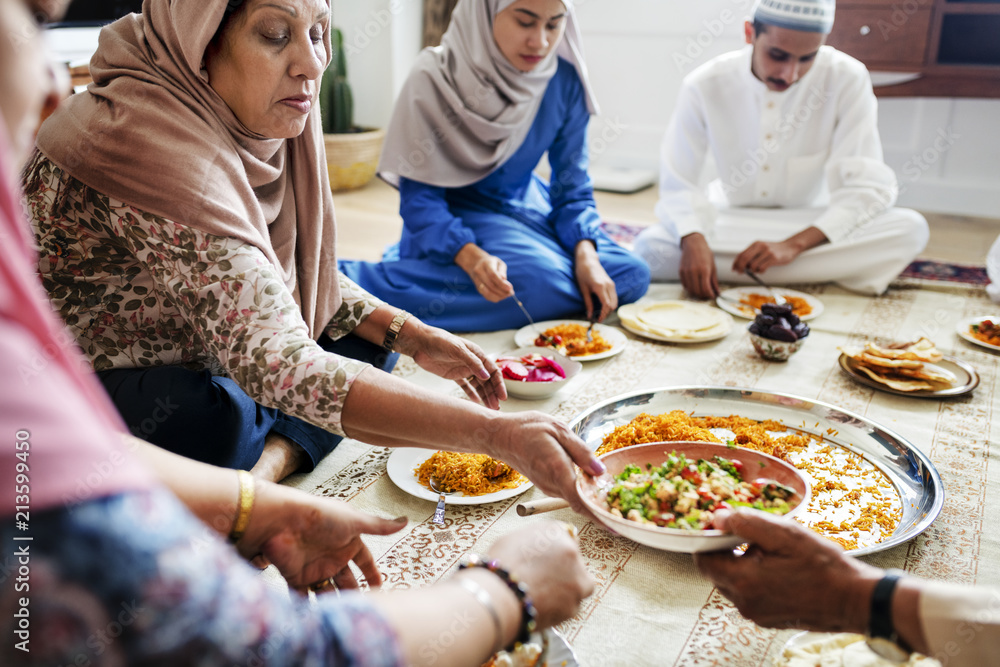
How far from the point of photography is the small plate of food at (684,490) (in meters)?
1.07

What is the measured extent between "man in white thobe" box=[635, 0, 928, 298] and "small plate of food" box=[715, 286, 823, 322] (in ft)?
0.24

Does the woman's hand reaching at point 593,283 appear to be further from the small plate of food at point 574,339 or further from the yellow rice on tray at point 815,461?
the yellow rice on tray at point 815,461

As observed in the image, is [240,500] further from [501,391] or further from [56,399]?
[501,391]

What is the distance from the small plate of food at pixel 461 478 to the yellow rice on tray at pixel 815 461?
0.20 meters

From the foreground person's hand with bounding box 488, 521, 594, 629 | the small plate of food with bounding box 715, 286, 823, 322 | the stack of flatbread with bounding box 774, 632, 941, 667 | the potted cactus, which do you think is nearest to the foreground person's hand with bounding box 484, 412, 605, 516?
the foreground person's hand with bounding box 488, 521, 594, 629

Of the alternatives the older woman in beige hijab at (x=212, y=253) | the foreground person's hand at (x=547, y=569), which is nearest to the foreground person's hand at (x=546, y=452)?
the older woman in beige hijab at (x=212, y=253)

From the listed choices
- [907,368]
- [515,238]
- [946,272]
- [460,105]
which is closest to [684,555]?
[907,368]

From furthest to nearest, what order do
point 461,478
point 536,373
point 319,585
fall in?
point 536,373 < point 461,478 < point 319,585

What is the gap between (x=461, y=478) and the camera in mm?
1551

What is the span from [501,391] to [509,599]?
2.67 ft

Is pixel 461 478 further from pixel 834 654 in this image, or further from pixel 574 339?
pixel 574 339

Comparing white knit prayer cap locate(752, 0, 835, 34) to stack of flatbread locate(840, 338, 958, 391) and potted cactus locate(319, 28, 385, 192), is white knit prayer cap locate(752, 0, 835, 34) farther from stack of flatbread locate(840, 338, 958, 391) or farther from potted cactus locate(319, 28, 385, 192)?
potted cactus locate(319, 28, 385, 192)

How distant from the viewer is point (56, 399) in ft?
1.66

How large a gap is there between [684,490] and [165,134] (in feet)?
3.38
